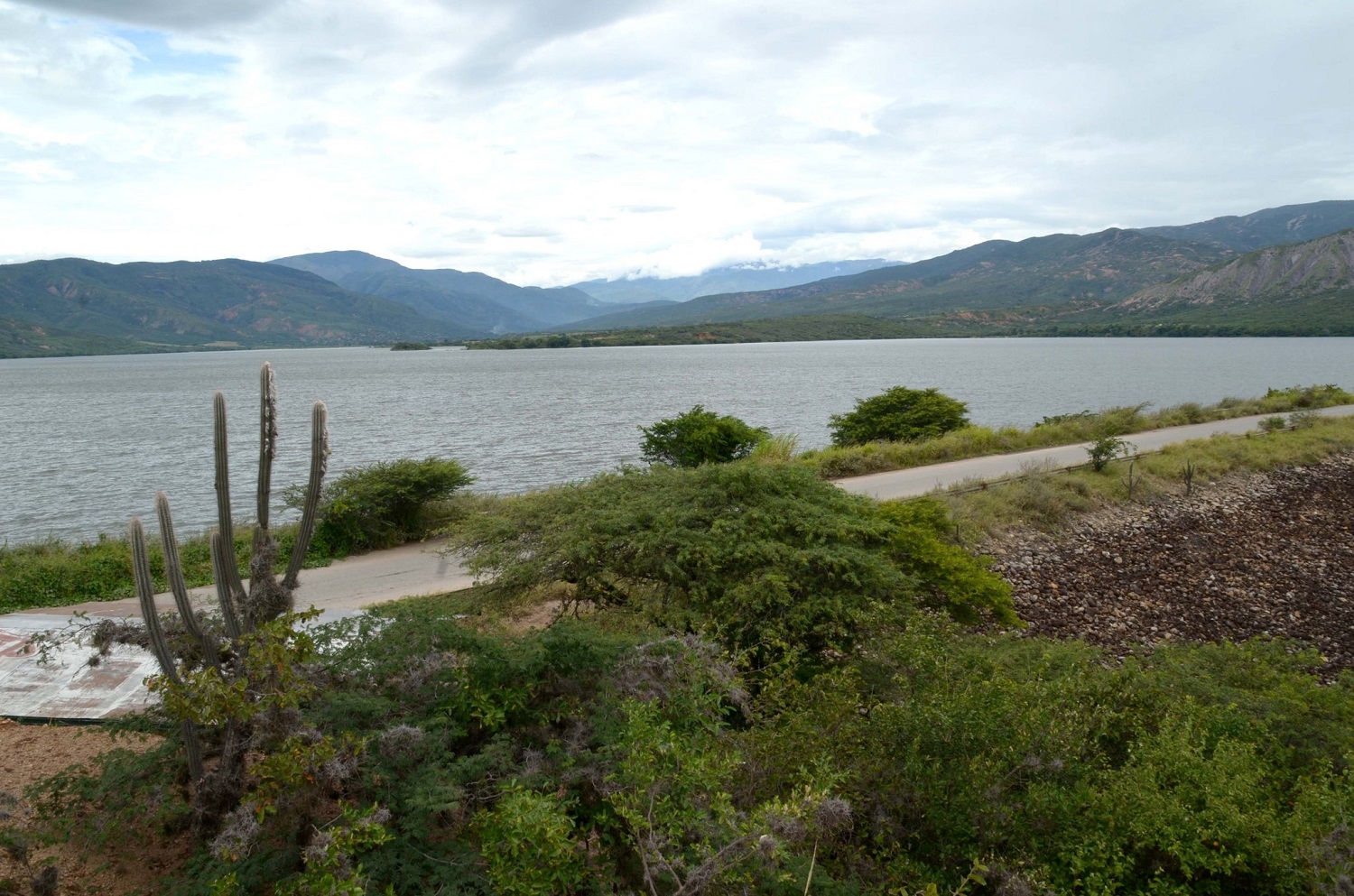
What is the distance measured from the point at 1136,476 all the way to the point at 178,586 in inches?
721

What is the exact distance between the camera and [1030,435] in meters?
23.9

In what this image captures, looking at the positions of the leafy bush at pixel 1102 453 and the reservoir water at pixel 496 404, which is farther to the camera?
the reservoir water at pixel 496 404

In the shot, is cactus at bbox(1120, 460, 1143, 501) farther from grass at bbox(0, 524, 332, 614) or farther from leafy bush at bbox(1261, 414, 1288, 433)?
grass at bbox(0, 524, 332, 614)

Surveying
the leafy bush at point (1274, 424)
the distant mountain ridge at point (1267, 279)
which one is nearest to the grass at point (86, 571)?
the leafy bush at point (1274, 424)

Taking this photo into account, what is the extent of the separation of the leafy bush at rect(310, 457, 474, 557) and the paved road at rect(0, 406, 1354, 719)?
0.39m

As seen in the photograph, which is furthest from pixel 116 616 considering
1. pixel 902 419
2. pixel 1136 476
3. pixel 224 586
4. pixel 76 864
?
pixel 902 419

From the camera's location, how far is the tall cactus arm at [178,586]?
180 inches

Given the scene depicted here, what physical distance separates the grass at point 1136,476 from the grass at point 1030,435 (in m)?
3.05

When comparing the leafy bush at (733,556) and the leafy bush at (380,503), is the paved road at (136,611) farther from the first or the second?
the leafy bush at (733,556)

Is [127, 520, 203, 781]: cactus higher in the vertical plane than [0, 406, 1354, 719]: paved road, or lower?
higher

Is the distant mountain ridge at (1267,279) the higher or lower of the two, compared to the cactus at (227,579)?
higher

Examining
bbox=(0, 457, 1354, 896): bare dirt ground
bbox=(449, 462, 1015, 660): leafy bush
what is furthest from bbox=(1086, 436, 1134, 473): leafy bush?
bbox=(449, 462, 1015, 660): leafy bush

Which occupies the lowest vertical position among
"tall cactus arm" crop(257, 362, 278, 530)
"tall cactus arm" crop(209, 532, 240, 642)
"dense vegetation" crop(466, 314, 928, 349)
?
"tall cactus arm" crop(209, 532, 240, 642)

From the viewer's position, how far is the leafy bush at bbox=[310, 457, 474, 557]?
42.4ft
